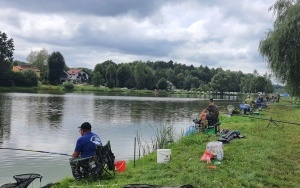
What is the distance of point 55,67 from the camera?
108m

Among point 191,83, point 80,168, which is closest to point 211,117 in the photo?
point 80,168

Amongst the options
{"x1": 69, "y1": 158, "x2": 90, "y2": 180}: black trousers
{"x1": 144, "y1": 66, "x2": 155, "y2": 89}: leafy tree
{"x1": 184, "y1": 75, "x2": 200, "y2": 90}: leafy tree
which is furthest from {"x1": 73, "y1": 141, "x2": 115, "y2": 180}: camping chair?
{"x1": 184, "y1": 75, "x2": 200, "y2": 90}: leafy tree

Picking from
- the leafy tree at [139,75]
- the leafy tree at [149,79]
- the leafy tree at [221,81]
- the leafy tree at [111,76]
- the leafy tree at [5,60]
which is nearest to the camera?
the leafy tree at [5,60]

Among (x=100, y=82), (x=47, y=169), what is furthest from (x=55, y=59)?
(x=47, y=169)

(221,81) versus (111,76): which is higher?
(111,76)

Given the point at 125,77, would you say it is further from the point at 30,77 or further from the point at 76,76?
the point at 30,77

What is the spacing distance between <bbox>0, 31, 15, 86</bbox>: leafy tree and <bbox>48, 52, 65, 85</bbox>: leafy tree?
59.9 feet

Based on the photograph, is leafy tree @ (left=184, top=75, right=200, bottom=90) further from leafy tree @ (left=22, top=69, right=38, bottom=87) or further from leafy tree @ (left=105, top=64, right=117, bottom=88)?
leafy tree @ (left=22, top=69, right=38, bottom=87)

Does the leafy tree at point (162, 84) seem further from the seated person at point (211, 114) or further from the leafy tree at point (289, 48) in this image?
the leafy tree at point (289, 48)

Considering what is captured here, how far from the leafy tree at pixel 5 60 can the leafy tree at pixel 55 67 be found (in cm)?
1827

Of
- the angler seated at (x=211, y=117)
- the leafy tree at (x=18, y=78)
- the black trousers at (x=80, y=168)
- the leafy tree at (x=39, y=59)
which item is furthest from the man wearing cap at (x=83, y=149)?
the leafy tree at (x=39, y=59)

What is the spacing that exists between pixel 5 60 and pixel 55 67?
21507 mm

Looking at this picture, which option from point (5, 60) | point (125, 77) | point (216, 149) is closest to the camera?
point (216, 149)

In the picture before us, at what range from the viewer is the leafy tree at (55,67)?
10794cm
